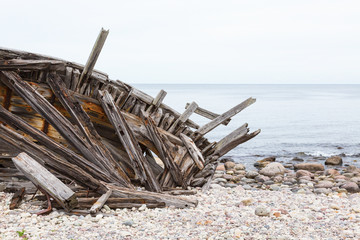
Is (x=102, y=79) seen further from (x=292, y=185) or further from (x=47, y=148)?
(x=292, y=185)

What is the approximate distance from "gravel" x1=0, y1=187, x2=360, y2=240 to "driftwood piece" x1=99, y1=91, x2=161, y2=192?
1563 millimetres

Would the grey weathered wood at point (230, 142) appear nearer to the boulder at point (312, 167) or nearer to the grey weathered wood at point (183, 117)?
the grey weathered wood at point (183, 117)

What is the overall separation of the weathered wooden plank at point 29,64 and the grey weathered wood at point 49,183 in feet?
6.73

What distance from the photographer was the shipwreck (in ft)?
22.8

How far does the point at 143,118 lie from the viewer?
8.91 meters

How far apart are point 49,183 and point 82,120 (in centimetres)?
220

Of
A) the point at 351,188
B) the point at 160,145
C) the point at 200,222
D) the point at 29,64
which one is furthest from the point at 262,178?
the point at 29,64

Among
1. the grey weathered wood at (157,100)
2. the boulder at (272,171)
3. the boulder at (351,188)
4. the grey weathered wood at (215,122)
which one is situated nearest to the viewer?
the grey weathered wood at (157,100)

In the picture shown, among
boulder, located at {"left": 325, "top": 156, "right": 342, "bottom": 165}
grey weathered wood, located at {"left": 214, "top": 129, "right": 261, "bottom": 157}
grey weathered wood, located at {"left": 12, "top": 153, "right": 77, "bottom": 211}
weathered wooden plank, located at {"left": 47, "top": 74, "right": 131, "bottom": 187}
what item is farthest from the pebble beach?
boulder, located at {"left": 325, "top": 156, "right": 342, "bottom": 165}

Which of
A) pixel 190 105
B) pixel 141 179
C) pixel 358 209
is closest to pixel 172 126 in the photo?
pixel 190 105

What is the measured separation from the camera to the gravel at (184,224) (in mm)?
5566

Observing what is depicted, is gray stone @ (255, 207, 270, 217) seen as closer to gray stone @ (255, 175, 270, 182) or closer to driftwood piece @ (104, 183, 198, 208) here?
driftwood piece @ (104, 183, 198, 208)

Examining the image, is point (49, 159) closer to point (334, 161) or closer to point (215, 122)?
point (215, 122)

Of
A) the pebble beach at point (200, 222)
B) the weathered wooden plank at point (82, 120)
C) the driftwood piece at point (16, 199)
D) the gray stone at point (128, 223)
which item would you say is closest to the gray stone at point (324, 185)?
the pebble beach at point (200, 222)
